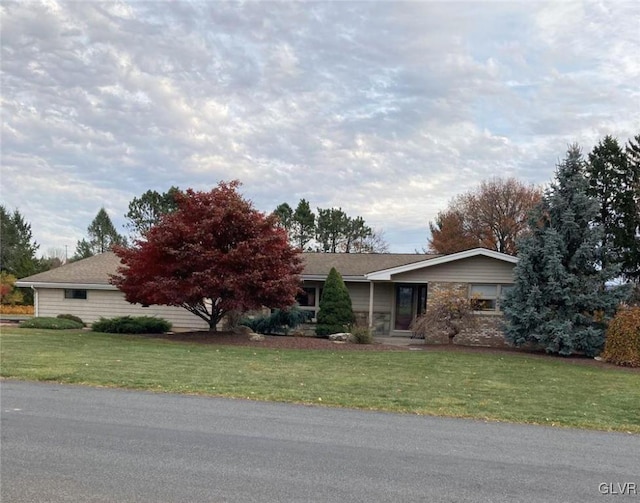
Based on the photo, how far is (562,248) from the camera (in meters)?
17.7

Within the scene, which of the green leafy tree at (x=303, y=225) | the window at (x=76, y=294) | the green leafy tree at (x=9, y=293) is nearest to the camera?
the window at (x=76, y=294)

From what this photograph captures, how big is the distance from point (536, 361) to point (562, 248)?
4103 mm

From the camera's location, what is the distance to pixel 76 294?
25109 millimetres

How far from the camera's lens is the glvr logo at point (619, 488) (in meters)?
4.89

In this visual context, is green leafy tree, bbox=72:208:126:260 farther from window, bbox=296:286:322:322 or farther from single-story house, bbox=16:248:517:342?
window, bbox=296:286:322:322

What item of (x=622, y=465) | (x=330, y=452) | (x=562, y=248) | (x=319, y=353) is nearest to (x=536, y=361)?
(x=562, y=248)

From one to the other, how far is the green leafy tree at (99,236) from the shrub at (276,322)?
4043 centimetres

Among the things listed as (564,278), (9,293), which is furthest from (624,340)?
(9,293)

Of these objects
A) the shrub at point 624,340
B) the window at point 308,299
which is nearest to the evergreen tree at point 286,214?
the window at point 308,299

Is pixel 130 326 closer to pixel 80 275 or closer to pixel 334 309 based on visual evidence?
pixel 80 275

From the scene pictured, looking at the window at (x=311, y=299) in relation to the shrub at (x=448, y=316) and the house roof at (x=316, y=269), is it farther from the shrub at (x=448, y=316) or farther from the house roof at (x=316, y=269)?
the shrub at (x=448, y=316)

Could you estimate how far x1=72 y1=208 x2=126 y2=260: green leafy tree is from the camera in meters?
58.2

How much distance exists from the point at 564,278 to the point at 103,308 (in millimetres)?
19089

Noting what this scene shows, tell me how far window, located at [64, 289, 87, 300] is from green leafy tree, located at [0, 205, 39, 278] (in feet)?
61.4
